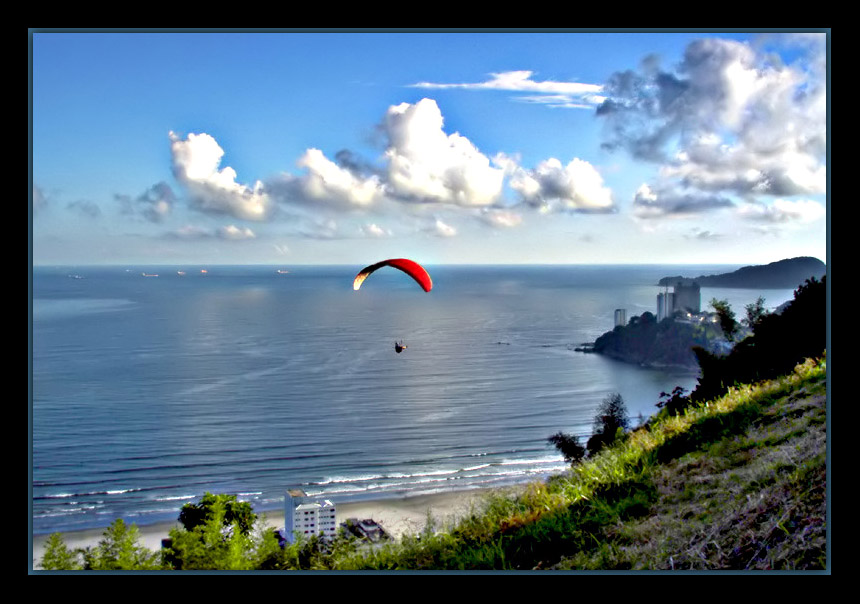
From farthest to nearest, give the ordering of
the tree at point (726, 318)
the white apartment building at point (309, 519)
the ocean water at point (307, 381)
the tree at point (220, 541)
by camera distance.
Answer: the tree at point (726, 318) < the ocean water at point (307, 381) < the white apartment building at point (309, 519) < the tree at point (220, 541)

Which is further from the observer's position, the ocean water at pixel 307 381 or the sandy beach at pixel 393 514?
the ocean water at pixel 307 381

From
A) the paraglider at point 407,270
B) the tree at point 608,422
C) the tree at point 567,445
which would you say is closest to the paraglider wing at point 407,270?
the paraglider at point 407,270

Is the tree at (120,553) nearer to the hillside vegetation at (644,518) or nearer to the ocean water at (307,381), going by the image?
the hillside vegetation at (644,518)

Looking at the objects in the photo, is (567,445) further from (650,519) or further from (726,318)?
(650,519)

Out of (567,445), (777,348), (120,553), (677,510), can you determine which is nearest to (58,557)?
(120,553)

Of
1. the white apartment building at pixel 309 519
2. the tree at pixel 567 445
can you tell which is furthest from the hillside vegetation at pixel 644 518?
the tree at pixel 567 445

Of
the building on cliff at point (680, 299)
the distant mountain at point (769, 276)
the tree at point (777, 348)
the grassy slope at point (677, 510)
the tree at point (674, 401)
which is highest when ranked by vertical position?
the distant mountain at point (769, 276)

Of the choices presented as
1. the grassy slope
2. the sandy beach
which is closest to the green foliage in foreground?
the grassy slope

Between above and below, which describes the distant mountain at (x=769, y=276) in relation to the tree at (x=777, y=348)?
above

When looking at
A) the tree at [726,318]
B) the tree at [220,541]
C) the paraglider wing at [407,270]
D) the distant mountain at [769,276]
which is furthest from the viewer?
the tree at [726,318]
